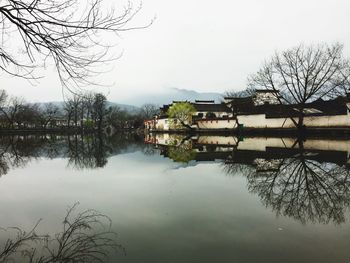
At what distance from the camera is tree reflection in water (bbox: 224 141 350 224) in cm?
764

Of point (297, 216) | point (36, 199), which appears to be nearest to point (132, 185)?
point (36, 199)

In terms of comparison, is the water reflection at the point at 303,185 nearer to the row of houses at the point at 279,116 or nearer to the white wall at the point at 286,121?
the white wall at the point at 286,121

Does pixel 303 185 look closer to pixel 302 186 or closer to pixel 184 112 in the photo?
pixel 302 186

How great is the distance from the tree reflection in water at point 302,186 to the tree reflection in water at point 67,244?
366 centimetres

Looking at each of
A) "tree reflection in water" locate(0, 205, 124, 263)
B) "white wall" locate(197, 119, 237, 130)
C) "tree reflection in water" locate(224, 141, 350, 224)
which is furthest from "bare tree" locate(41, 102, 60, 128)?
"tree reflection in water" locate(0, 205, 124, 263)

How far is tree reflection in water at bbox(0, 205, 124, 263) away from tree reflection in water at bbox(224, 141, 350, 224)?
366 centimetres

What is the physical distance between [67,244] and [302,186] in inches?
270

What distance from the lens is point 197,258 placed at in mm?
5129

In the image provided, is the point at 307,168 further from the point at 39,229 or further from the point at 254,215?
the point at 39,229

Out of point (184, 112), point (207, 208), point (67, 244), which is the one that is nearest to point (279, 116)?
point (184, 112)

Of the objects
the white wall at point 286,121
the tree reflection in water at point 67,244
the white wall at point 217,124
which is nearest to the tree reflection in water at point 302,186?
the tree reflection in water at point 67,244

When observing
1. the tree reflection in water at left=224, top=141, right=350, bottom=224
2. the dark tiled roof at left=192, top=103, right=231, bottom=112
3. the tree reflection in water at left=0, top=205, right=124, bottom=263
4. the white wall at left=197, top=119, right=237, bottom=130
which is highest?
the dark tiled roof at left=192, top=103, right=231, bottom=112

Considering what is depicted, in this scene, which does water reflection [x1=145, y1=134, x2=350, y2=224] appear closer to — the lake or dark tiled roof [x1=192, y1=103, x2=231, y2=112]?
the lake

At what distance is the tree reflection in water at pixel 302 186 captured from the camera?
7636 millimetres
